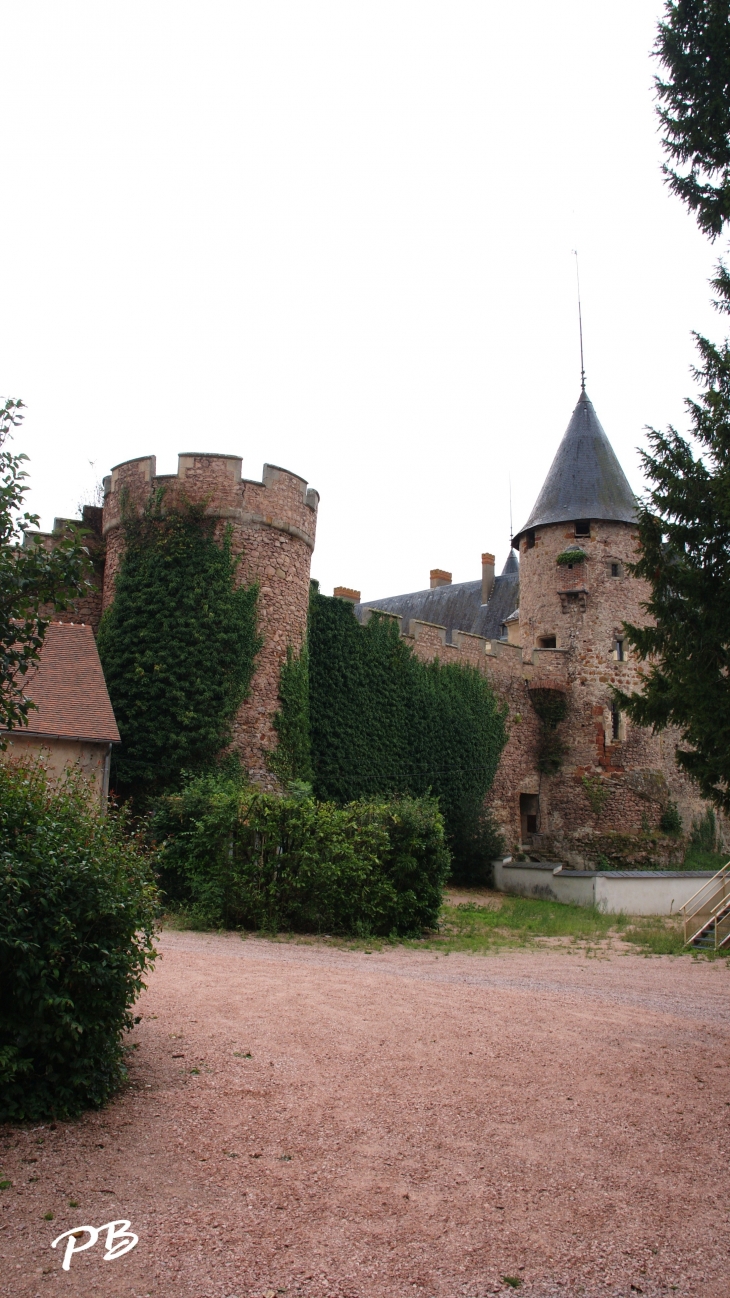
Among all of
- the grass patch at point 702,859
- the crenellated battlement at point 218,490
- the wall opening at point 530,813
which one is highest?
the crenellated battlement at point 218,490

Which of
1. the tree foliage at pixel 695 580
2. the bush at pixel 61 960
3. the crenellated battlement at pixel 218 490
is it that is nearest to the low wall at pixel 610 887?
the crenellated battlement at pixel 218 490

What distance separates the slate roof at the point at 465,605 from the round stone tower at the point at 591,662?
6622 millimetres

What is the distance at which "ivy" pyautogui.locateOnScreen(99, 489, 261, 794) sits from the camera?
52.6ft

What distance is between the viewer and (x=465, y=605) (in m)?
35.3

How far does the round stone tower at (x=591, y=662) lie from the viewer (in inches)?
979

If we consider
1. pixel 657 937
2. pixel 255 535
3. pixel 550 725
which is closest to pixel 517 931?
pixel 657 937

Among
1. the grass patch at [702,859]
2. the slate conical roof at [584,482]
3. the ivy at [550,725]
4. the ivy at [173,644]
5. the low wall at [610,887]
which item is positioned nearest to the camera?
the ivy at [173,644]

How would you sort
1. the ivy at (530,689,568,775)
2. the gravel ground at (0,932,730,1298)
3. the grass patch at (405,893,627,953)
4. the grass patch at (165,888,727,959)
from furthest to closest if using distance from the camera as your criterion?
the ivy at (530,689,568,775), the grass patch at (405,893,627,953), the grass patch at (165,888,727,959), the gravel ground at (0,932,730,1298)

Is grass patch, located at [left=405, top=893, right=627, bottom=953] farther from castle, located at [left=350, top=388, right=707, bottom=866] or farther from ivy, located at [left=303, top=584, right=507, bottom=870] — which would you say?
castle, located at [left=350, top=388, right=707, bottom=866]

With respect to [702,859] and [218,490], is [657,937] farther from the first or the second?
[702,859]

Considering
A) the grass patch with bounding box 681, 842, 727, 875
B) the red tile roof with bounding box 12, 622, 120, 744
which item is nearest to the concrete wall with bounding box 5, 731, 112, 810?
the red tile roof with bounding box 12, 622, 120, 744

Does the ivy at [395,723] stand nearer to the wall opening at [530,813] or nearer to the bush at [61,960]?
the wall opening at [530,813]

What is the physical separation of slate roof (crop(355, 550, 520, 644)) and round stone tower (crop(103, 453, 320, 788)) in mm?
14715

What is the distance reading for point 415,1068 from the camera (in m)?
5.89
